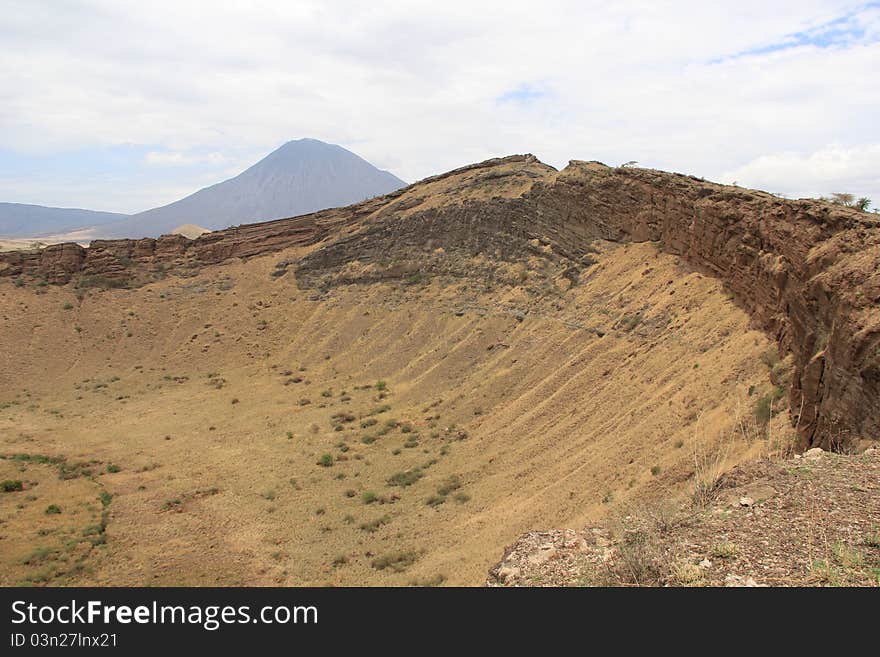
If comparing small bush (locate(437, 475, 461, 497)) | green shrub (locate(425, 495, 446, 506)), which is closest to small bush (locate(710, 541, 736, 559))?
green shrub (locate(425, 495, 446, 506))

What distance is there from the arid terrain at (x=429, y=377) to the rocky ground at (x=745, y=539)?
1.25 meters

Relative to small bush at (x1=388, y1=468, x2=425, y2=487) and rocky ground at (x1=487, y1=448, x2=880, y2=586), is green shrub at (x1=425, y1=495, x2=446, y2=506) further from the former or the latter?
rocky ground at (x1=487, y1=448, x2=880, y2=586)

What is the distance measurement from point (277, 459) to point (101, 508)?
4.70 meters

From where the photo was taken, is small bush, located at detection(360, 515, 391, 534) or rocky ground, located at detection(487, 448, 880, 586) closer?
rocky ground, located at detection(487, 448, 880, 586)

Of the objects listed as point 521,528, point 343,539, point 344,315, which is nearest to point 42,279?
point 344,315

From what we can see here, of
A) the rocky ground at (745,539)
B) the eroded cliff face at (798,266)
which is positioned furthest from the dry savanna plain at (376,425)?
the rocky ground at (745,539)

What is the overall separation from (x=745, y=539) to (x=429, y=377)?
16943 mm

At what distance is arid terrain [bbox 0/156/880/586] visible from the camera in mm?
10211

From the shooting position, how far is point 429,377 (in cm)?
2175

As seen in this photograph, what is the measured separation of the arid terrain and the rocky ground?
1.25 meters

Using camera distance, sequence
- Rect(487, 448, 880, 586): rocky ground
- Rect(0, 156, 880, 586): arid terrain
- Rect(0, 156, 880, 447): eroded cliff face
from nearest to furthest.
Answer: Rect(487, 448, 880, 586): rocky ground < Rect(0, 156, 880, 447): eroded cliff face < Rect(0, 156, 880, 586): arid terrain

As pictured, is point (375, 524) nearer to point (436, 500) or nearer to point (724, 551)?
point (436, 500)

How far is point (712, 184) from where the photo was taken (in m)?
18.0

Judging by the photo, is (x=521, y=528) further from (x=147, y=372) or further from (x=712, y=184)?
(x=147, y=372)
